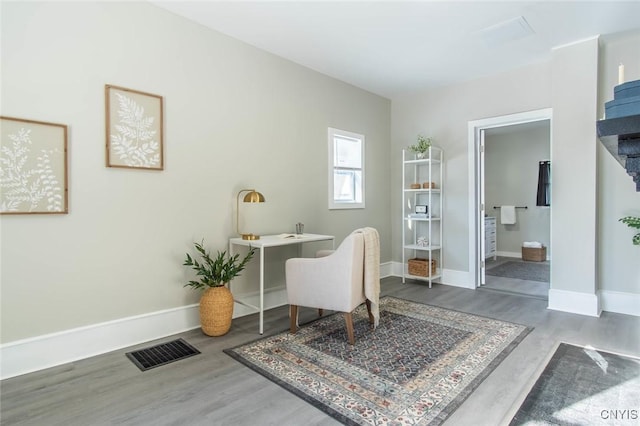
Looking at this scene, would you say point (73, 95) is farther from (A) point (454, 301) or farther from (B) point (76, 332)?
(A) point (454, 301)

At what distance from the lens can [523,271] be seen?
18.9ft

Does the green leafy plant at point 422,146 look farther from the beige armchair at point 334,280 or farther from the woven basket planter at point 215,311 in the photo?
the woven basket planter at point 215,311

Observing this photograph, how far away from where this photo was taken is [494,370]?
7.61 ft

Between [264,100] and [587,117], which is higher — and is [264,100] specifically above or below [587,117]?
above

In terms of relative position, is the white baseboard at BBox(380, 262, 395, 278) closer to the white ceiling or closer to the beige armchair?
the beige armchair

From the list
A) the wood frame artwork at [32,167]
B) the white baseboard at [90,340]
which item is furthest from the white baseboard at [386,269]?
the wood frame artwork at [32,167]

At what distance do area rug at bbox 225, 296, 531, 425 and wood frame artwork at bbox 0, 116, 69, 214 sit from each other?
1671 millimetres

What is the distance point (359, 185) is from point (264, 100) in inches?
73.1

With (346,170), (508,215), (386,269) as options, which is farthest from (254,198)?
(508,215)

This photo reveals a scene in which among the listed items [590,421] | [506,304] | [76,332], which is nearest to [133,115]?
[76,332]

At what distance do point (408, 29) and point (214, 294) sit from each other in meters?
2.97

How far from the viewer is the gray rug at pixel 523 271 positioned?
529cm

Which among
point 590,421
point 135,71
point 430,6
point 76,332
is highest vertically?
point 430,6

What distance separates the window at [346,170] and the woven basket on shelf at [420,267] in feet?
3.48
